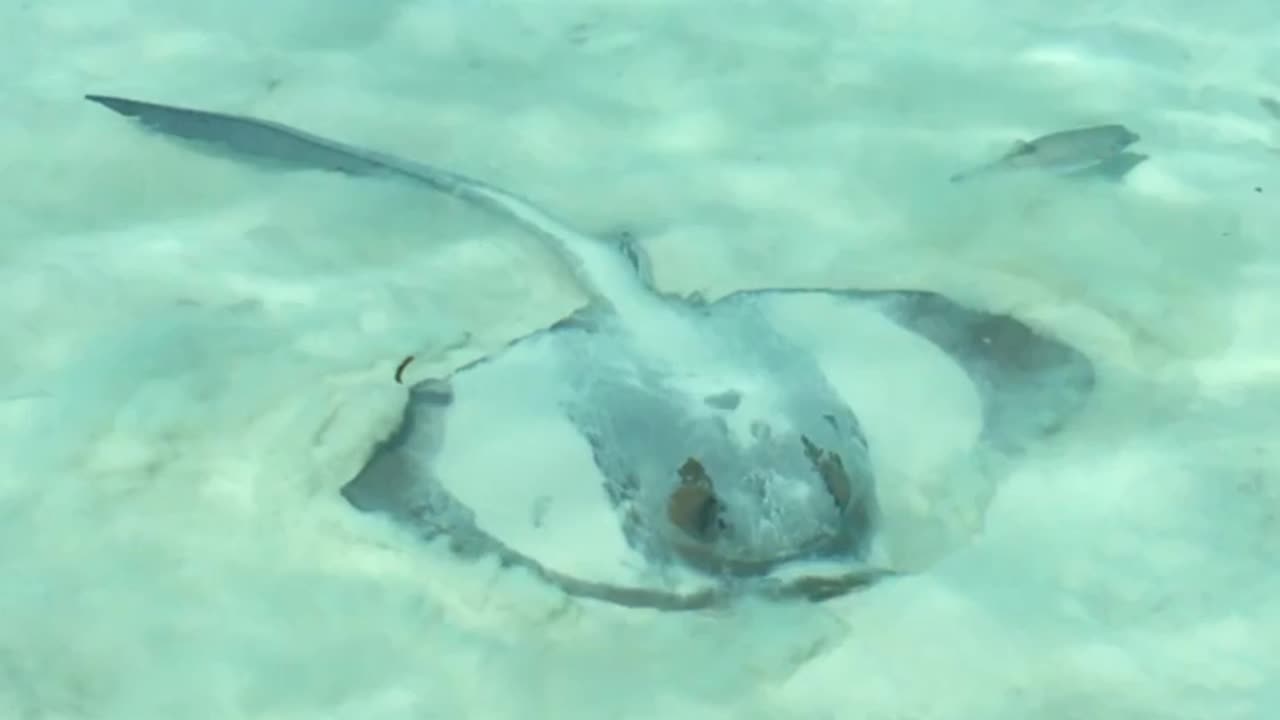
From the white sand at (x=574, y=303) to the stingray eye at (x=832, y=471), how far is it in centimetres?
27

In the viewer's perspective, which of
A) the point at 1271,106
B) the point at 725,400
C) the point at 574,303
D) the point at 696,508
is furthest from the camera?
the point at 1271,106

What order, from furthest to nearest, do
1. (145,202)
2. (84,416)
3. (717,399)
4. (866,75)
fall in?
(866,75), (145,202), (84,416), (717,399)

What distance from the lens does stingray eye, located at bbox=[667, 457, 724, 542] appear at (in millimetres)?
3174

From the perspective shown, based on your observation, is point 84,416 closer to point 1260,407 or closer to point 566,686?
point 566,686

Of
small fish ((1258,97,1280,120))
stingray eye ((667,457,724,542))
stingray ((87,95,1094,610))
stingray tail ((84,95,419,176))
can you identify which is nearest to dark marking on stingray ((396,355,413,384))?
stingray ((87,95,1094,610))

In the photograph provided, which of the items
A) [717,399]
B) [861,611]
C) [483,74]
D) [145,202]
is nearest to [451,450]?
[717,399]

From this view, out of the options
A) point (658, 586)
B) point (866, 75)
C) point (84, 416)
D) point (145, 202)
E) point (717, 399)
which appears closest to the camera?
point (658, 586)

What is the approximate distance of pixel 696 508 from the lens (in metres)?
3.20

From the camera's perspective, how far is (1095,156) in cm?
554

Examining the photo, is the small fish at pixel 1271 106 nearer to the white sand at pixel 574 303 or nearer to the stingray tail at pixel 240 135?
the white sand at pixel 574 303

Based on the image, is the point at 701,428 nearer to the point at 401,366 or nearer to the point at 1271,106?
the point at 401,366

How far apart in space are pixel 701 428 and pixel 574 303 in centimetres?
142

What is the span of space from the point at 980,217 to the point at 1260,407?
1461mm

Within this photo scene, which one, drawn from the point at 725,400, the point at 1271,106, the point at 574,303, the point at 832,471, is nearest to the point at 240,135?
the point at 574,303
